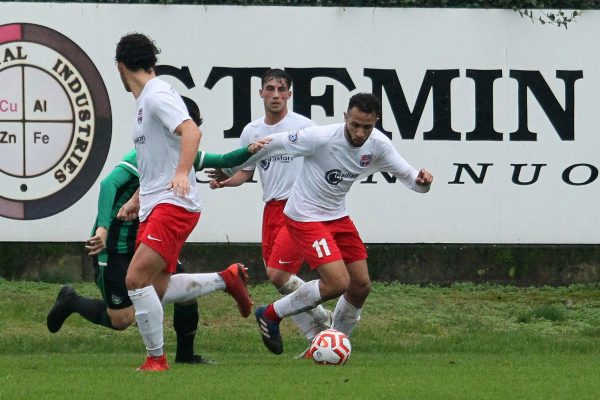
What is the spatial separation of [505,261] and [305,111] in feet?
8.80

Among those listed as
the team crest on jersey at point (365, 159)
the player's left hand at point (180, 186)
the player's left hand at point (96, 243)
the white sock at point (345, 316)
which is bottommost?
the white sock at point (345, 316)

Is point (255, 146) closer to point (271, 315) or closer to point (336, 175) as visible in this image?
point (336, 175)

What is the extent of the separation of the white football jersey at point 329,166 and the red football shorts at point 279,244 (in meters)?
0.44

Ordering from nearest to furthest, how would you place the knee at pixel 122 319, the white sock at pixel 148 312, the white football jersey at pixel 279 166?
the white sock at pixel 148 312 < the knee at pixel 122 319 < the white football jersey at pixel 279 166

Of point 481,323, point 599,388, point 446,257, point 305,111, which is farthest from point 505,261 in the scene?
point 599,388

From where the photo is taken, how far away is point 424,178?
11.4 metres

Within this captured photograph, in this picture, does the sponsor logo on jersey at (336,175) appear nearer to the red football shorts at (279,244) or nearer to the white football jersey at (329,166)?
the white football jersey at (329,166)

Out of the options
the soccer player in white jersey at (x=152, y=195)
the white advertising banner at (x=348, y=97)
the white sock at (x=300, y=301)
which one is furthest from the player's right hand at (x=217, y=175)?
the white advertising banner at (x=348, y=97)

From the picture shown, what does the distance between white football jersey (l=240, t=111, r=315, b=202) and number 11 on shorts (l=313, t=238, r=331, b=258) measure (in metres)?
1.22

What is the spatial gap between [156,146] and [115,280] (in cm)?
145

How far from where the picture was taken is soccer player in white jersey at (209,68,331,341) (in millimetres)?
12102

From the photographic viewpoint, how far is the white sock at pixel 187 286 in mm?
10680

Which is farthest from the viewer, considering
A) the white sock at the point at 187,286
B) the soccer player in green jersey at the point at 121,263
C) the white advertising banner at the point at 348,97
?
the white advertising banner at the point at 348,97

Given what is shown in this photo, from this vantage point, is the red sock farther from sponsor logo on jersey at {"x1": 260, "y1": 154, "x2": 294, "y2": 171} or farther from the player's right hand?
sponsor logo on jersey at {"x1": 260, "y1": 154, "x2": 294, "y2": 171}
